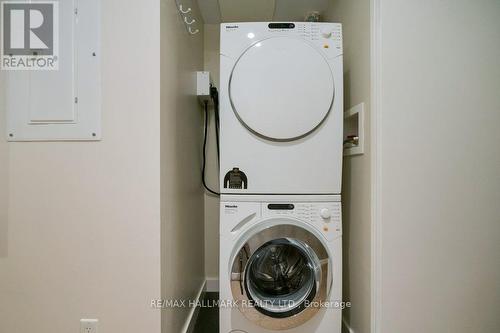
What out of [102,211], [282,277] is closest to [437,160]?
[282,277]

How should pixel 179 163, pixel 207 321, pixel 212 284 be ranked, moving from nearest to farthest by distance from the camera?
pixel 179 163 < pixel 207 321 < pixel 212 284

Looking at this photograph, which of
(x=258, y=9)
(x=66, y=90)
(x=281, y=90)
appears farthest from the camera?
(x=258, y=9)

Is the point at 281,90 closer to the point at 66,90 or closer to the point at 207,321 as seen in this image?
the point at 66,90

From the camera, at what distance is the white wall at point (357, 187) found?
1.22 meters

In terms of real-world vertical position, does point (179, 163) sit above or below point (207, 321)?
above

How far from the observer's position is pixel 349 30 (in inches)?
57.3

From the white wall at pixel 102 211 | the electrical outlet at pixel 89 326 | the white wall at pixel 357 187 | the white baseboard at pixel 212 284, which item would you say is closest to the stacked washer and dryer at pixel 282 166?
the white wall at pixel 357 187

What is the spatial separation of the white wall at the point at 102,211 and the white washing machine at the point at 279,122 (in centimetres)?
38

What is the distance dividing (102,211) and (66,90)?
0.57 metres

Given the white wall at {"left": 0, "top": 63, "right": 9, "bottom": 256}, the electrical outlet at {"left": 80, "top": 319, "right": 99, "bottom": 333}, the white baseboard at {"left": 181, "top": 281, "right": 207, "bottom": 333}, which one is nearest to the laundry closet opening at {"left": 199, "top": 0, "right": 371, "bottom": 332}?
the white baseboard at {"left": 181, "top": 281, "right": 207, "bottom": 333}

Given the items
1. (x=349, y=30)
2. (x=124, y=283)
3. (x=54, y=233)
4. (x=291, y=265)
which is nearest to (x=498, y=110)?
(x=349, y=30)

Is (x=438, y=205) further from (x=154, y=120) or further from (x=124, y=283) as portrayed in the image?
(x=124, y=283)

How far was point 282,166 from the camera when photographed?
50.2 inches

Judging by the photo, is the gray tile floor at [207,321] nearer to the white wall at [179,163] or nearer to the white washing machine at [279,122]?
the white wall at [179,163]
